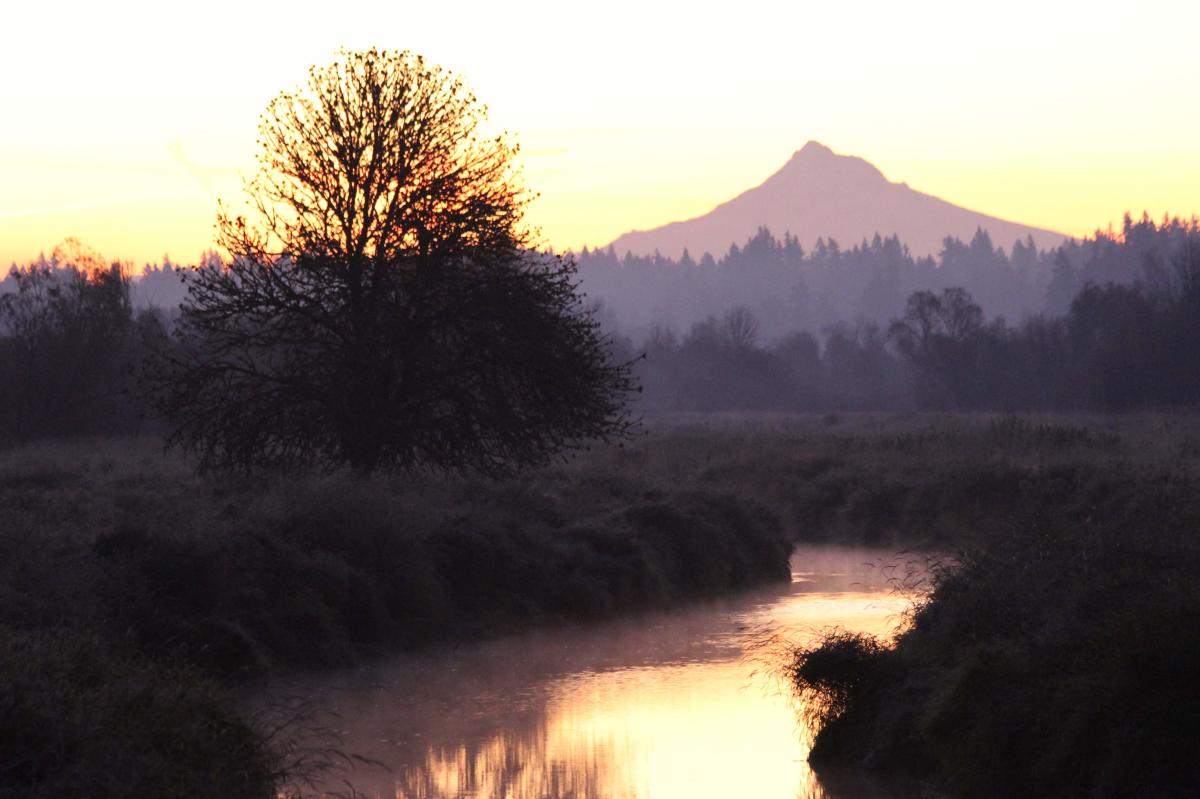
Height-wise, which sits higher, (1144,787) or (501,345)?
(501,345)

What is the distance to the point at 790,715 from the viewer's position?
16.0 meters

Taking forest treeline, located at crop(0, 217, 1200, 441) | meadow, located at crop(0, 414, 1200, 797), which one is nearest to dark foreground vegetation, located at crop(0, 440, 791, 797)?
meadow, located at crop(0, 414, 1200, 797)

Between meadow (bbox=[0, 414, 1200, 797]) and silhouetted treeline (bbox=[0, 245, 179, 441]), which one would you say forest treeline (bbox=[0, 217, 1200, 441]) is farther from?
meadow (bbox=[0, 414, 1200, 797])

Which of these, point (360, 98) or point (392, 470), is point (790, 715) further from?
point (360, 98)

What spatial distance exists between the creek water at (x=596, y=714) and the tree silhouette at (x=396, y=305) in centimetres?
452

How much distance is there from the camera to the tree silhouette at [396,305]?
82.6 feet

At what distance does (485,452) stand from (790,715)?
10.4 meters

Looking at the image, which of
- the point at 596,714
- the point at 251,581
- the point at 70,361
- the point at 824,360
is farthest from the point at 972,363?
the point at 596,714

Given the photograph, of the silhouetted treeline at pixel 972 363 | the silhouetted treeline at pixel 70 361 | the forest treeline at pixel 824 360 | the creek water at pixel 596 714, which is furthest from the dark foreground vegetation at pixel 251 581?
the silhouetted treeline at pixel 972 363

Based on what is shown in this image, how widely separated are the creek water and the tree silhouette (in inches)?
178

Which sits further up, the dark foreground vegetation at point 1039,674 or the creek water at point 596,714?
the dark foreground vegetation at point 1039,674

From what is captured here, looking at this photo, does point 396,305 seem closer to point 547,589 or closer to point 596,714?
point 547,589

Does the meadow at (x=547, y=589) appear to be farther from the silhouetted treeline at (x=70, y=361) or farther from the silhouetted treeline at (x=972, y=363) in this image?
the silhouetted treeline at (x=972, y=363)

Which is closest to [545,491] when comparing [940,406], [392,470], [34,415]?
[392,470]
